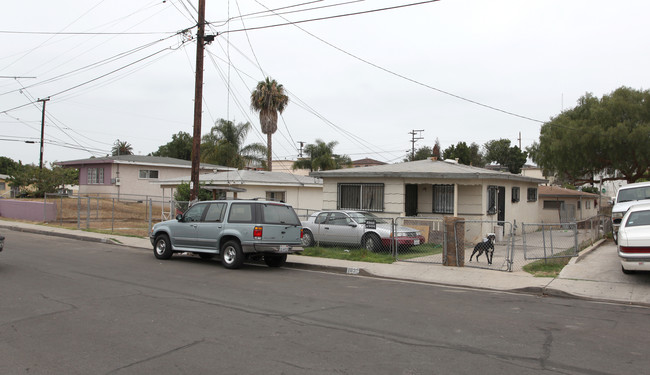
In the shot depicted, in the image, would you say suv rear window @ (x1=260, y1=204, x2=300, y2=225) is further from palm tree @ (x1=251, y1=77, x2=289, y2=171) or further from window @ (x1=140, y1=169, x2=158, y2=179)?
window @ (x1=140, y1=169, x2=158, y2=179)

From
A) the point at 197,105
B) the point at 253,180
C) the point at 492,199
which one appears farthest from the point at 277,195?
the point at 492,199

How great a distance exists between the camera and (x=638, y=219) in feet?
37.7

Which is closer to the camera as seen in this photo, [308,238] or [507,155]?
[308,238]

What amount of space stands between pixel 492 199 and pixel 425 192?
2749 mm

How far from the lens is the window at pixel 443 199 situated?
20938mm

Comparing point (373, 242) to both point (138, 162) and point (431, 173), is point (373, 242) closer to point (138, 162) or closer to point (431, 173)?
point (431, 173)

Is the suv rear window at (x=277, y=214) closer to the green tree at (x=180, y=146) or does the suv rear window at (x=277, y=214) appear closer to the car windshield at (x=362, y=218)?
the car windshield at (x=362, y=218)

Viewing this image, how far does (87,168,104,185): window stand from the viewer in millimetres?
40022

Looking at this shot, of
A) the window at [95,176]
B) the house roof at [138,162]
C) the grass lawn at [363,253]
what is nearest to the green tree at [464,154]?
the house roof at [138,162]

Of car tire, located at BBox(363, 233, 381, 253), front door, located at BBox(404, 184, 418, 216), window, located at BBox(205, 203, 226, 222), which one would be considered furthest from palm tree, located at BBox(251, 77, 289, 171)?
window, located at BBox(205, 203, 226, 222)

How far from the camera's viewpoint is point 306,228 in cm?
1748

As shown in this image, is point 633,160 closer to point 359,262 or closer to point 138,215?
point 359,262

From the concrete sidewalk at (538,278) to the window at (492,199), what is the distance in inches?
204

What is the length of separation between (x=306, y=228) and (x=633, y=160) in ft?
80.6
